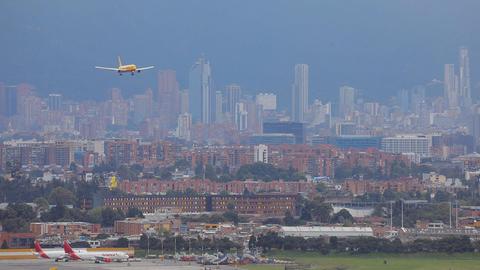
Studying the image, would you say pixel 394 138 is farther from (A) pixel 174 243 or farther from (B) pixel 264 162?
(A) pixel 174 243

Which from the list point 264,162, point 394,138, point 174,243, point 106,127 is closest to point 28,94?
point 106,127

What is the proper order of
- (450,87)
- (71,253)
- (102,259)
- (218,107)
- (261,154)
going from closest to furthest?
(102,259) → (71,253) → (261,154) → (218,107) → (450,87)

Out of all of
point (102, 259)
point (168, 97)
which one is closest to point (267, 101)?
point (168, 97)

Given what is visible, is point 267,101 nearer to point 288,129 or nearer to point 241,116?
point 241,116

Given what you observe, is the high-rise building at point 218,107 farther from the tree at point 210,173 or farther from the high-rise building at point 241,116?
the tree at point 210,173

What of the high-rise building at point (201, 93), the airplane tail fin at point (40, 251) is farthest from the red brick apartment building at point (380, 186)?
the high-rise building at point (201, 93)
